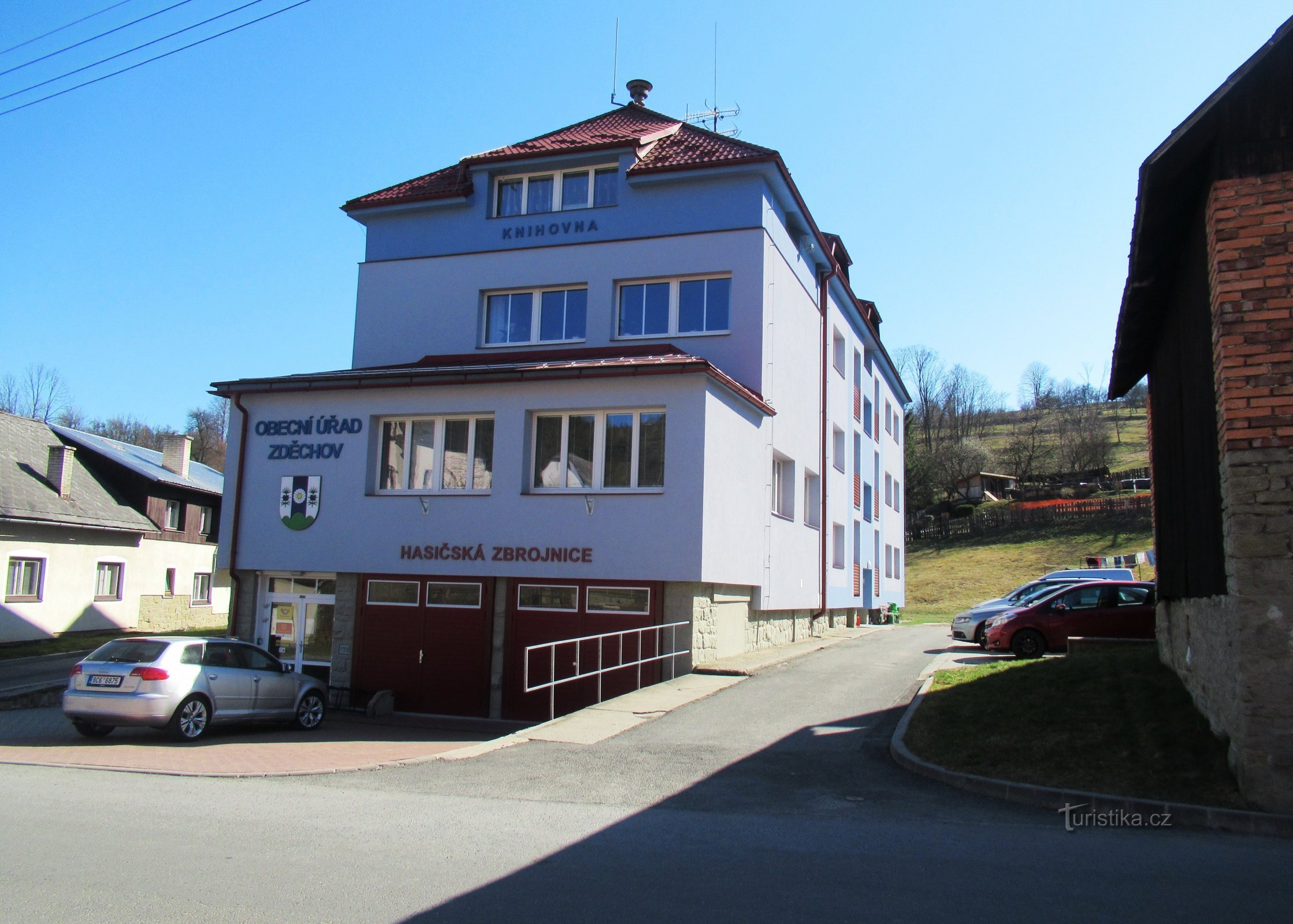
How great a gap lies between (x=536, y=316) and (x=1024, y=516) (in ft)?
142

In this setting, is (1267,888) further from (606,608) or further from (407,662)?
(407,662)

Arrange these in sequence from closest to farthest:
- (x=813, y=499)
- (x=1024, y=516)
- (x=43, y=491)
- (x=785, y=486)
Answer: (x=785, y=486)
(x=813, y=499)
(x=43, y=491)
(x=1024, y=516)

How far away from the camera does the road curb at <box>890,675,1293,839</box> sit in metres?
7.31

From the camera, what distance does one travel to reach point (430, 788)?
9188 millimetres

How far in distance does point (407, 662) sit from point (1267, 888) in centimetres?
1568

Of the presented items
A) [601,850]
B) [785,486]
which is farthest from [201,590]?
[601,850]

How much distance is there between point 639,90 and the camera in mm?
27391

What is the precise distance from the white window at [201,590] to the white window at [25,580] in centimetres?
771

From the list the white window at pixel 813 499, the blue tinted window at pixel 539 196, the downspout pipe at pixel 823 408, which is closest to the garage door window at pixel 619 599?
the white window at pixel 813 499

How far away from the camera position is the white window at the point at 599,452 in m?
17.3

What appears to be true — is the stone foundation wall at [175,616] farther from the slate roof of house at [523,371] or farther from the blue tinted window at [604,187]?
the blue tinted window at [604,187]

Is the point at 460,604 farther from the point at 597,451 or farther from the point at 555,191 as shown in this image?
the point at 555,191

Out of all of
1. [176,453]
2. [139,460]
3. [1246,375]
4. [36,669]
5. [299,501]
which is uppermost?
[176,453]

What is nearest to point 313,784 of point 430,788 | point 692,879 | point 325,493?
point 430,788
